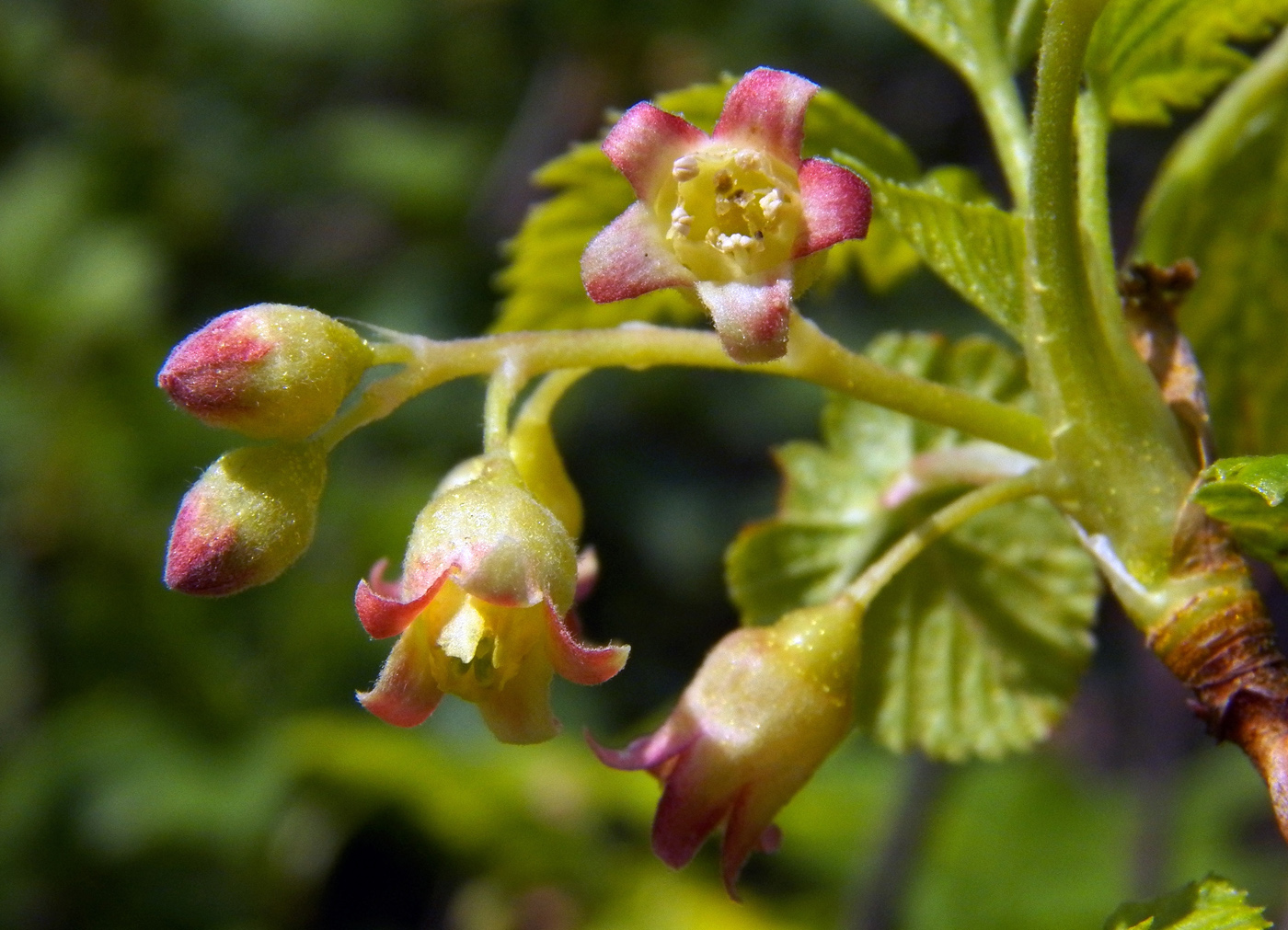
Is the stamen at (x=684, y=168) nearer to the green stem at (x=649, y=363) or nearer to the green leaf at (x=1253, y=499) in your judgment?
the green stem at (x=649, y=363)

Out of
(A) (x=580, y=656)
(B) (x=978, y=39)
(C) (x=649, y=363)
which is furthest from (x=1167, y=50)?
(A) (x=580, y=656)

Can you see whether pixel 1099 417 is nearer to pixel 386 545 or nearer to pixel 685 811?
pixel 685 811

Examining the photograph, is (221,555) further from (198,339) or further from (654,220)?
(654,220)

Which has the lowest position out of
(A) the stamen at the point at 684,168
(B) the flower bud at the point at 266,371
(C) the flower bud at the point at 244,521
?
(C) the flower bud at the point at 244,521

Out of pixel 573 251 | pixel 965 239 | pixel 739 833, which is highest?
pixel 965 239

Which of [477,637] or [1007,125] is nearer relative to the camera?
[477,637]

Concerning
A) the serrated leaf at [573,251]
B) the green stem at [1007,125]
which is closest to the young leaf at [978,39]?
the green stem at [1007,125]

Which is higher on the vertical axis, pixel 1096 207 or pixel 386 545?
pixel 1096 207
